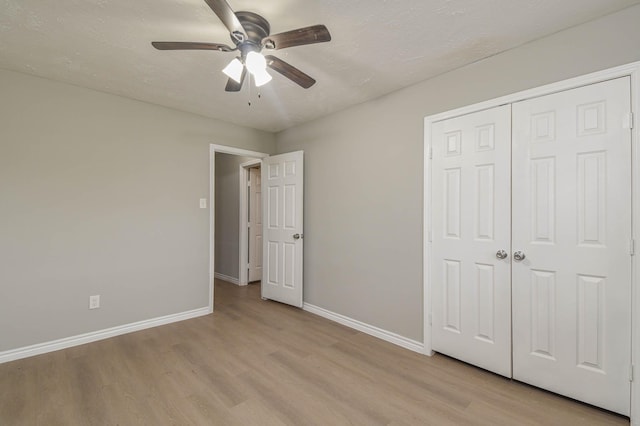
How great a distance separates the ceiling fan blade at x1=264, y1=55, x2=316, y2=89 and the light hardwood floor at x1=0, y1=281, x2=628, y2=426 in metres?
2.20

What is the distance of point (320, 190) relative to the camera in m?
3.60

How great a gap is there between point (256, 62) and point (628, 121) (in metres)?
2.26

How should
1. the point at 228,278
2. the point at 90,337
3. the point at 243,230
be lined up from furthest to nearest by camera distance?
the point at 228,278 → the point at 243,230 → the point at 90,337

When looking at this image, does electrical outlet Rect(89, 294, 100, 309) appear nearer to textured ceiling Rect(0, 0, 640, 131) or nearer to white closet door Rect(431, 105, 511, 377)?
textured ceiling Rect(0, 0, 640, 131)

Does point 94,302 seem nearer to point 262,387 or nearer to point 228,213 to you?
point 262,387

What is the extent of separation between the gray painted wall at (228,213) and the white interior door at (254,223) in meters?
0.22

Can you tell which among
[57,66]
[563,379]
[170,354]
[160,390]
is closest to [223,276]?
[170,354]

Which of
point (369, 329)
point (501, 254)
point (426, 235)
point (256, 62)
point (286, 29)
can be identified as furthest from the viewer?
point (369, 329)

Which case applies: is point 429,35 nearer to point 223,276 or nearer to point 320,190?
point 320,190

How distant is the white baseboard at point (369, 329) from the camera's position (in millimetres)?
2615

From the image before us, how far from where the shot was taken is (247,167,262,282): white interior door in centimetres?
501

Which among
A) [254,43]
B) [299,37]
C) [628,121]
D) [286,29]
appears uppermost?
[286,29]

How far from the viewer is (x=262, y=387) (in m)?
2.05

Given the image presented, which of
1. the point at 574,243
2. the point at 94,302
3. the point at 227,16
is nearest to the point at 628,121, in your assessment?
the point at 574,243
